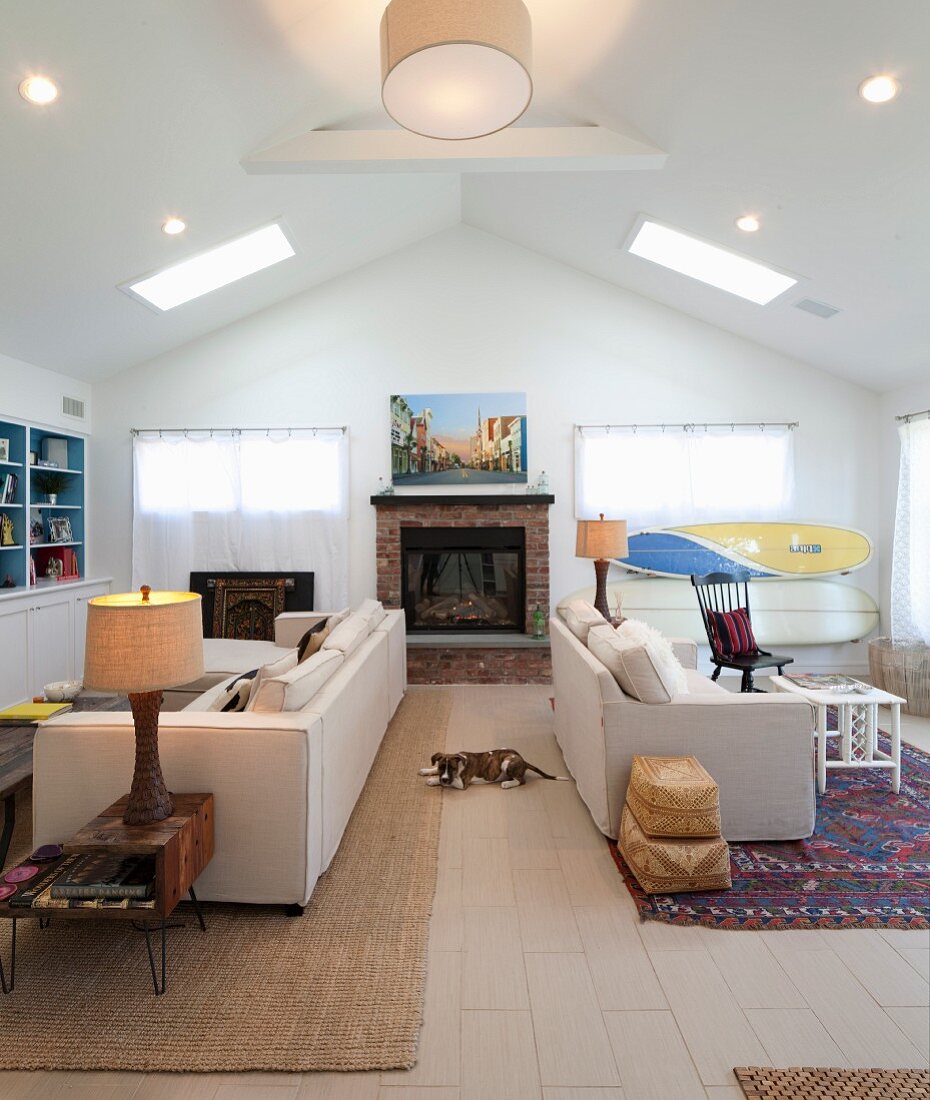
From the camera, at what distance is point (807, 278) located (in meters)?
4.39

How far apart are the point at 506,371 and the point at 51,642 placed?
4178mm

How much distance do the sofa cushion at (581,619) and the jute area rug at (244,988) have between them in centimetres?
153

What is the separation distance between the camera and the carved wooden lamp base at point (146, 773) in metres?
2.03

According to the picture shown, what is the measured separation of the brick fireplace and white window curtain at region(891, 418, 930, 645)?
8.63ft

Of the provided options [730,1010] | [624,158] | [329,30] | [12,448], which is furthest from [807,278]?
[12,448]

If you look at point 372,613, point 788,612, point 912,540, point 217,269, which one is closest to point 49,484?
point 217,269

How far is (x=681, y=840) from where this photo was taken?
7.94 ft

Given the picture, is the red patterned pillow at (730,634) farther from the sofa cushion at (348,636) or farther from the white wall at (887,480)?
the sofa cushion at (348,636)

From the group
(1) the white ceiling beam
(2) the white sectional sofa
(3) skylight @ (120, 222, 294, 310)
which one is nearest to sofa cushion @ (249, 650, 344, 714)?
(2) the white sectional sofa

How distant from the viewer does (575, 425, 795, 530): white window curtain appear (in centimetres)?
573

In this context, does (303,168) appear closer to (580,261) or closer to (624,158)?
(624,158)

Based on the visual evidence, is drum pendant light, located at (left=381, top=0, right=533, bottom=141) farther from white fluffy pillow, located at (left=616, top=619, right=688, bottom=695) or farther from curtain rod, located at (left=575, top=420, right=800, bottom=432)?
curtain rod, located at (left=575, top=420, right=800, bottom=432)

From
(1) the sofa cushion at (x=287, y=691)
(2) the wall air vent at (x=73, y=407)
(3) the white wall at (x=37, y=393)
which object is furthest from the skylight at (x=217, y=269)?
(1) the sofa cushion at (x=287, y=691)

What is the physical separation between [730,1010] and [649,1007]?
218 millimetres
